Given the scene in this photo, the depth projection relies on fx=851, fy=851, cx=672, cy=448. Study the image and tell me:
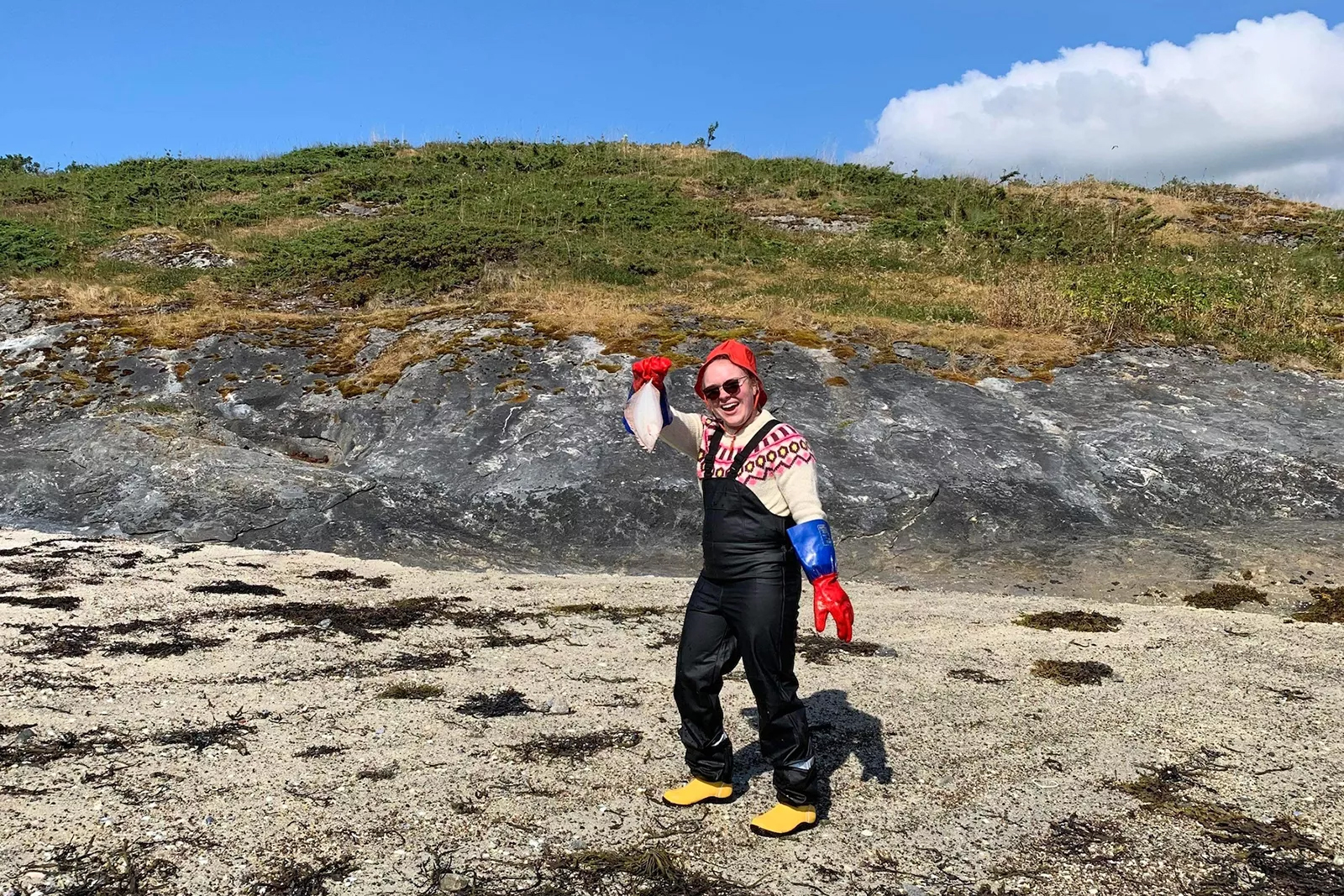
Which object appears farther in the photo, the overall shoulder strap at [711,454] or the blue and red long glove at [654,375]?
the overall shoulder strap at [711,454]

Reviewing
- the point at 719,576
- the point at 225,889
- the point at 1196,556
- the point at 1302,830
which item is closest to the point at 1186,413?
the point at 1196,556

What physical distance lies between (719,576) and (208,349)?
15759mm

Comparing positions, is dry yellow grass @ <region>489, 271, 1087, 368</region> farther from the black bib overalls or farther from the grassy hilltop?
the black bib overalls

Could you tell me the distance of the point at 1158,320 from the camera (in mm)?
17484

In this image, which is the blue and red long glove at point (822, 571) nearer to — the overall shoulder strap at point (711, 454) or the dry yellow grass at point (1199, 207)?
the overall shoulder strap at point (711, 454)

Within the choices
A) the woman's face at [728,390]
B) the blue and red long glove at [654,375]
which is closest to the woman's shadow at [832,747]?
the woman's face at [728,390]

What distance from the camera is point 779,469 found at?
4.28m

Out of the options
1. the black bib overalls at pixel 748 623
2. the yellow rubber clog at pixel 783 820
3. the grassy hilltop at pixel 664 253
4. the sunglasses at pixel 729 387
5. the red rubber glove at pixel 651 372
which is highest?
the grassy hilltop at pixel 664 253

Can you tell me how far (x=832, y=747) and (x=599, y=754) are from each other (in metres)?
1.53

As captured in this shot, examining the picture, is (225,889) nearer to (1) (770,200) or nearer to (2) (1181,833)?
(2) (1181,833)

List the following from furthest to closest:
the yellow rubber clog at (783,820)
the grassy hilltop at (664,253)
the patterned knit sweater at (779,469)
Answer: the grassy hilltop at (664,253)
the yellow rubber clog at (783,820)
the patterned knit sweater at (779,469)

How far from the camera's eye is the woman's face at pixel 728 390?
4.36 metres

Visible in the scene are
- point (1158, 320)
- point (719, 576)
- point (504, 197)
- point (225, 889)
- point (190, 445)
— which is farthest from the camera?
point (504, 197)

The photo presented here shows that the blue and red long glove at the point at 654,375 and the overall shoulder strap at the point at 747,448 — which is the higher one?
the blue and red long glove at the point at 654,375
